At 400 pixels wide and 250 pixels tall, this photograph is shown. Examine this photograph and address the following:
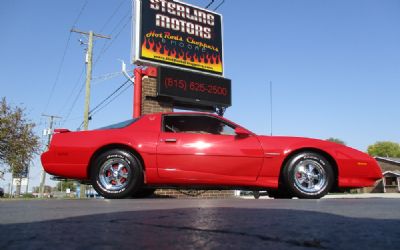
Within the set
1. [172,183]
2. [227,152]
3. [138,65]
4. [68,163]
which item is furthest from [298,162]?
[138,65]

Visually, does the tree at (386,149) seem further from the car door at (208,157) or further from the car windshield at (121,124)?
the car windshield at (121,124)

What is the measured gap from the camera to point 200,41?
15125mm

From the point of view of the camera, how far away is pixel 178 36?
14516mm

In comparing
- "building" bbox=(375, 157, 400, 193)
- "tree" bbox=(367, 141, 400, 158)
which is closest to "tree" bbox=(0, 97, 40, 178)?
"building" bbox=(375, 157, 400, 193)

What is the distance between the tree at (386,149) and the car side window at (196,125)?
83.2 meters

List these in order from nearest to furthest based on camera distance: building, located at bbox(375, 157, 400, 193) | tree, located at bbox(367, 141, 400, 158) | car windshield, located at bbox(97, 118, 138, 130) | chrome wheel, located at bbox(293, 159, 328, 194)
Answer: chrome wheel, located at bbox(293, 159, 328, 194) → car windshield, located at bbox(97, 118, 138, 130) → building, located at bbox(375, 157, 400, 193) → tree, located at bbox(367, 141, 400, 158)

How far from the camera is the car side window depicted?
5727 mm

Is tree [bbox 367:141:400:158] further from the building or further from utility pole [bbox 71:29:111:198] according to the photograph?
utility pole [bbox 71:29:111:198]

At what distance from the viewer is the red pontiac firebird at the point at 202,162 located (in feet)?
17.3

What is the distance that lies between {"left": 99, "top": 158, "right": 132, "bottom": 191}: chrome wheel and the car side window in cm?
83

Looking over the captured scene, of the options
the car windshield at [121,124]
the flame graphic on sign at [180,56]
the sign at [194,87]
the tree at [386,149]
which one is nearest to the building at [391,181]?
the flame graphic on sign at [180,56]

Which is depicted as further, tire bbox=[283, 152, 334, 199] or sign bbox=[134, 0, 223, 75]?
sign bbox=[134, 0, 223, 75]

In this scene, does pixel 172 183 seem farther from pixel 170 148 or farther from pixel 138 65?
pixel 138 65

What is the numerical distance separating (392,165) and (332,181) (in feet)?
137
